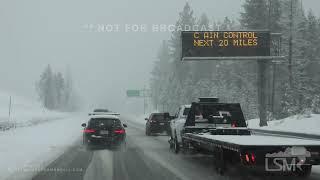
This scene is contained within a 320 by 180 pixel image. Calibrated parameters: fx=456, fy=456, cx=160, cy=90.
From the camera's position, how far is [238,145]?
9.62m

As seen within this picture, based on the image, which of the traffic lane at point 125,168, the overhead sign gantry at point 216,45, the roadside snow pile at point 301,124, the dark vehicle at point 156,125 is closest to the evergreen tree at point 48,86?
the dark vehicle at point 156,125

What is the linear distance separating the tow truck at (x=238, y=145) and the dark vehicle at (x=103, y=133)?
2.99 m

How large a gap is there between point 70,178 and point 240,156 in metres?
4.26

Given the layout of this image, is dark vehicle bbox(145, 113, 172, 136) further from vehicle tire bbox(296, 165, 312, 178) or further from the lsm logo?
the lsm logo

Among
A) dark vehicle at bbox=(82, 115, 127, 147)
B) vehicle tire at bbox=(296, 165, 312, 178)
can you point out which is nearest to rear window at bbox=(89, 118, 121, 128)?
dark vehicle at bbox=(82, 115, 127, 147)

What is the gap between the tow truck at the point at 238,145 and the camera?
9.73 m

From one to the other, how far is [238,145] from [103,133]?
10072 mm

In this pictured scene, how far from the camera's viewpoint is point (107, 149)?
765 inches

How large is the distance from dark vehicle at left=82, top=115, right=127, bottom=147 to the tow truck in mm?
2987

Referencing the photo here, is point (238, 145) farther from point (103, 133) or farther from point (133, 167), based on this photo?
point (103, 133)

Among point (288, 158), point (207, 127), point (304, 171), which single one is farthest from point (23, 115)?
point (288, 158)

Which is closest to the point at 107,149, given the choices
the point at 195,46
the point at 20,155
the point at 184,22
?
the point at 20,155

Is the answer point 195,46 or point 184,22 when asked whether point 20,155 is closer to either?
point 195,46

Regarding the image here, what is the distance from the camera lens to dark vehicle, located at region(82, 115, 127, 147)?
742 inches
